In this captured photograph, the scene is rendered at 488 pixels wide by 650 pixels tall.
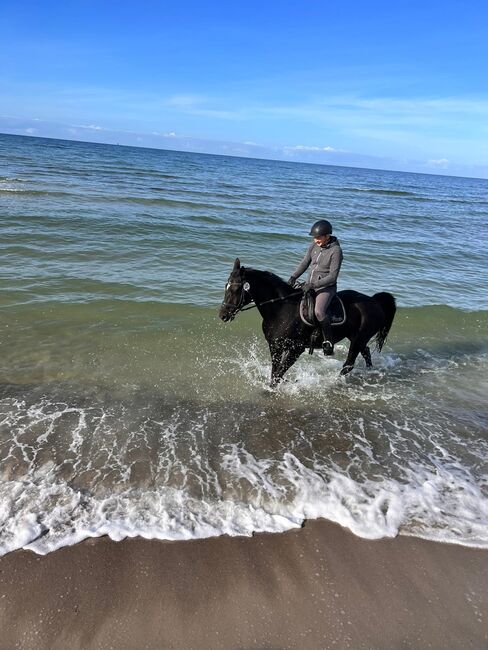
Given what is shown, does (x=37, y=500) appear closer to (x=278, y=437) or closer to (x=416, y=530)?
(x=278, y=437)

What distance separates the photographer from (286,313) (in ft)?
24.1

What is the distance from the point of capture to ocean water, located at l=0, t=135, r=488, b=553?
475 cm

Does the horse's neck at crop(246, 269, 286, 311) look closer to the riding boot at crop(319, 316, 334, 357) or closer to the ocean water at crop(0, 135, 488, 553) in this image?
the riding boot at crop(319, 316, 334, 357)

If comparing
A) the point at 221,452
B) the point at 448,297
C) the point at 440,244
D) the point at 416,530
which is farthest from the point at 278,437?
the point at 440,244

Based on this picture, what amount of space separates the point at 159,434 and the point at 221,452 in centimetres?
102

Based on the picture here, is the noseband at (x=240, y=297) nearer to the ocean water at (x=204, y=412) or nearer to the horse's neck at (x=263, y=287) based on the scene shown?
the horse's neck at (x=263, y=287)

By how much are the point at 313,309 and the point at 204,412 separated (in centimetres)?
258

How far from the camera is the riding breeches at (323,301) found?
23.6 ft

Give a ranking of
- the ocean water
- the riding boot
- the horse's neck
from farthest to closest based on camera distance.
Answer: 1. the riding boot
2. the horse's neck
3. the ocean water

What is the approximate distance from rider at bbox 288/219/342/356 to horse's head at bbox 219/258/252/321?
3.66 ft

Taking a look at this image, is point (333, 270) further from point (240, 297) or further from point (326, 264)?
point (240, 297)

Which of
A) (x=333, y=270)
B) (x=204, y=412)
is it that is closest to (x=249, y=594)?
(x=204, y=412)

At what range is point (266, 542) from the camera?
434 cm

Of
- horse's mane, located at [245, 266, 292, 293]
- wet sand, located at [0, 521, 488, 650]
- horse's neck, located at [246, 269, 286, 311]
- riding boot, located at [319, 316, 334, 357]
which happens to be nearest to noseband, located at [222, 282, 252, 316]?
horse's neck, located at [246, 269, 286, 311]
